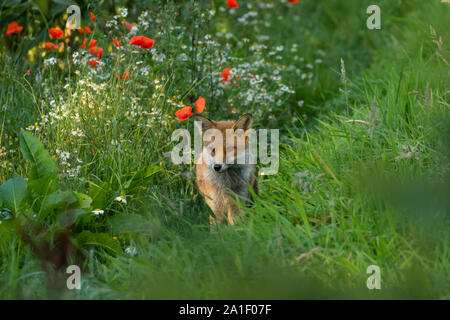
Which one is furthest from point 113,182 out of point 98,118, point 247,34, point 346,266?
point 247,34

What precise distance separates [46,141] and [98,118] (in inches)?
19.8

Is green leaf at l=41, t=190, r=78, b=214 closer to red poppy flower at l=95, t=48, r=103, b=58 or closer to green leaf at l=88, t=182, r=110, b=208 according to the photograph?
green leaf at l=88, t=182, r=110, b=208

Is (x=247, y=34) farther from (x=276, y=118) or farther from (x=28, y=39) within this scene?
(x=28, y=39)

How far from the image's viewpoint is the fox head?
14.8 ft

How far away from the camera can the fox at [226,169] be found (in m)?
4.53

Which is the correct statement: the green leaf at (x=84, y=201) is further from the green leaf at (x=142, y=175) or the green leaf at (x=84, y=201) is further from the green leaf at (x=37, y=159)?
the green leaf at (x=142, y=175)

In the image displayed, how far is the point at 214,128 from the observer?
466cm

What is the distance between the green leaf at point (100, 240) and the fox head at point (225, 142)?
3.35 ft

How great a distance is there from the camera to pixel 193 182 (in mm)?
4941

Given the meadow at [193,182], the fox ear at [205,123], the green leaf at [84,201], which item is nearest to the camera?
the meadow at [193,182]
